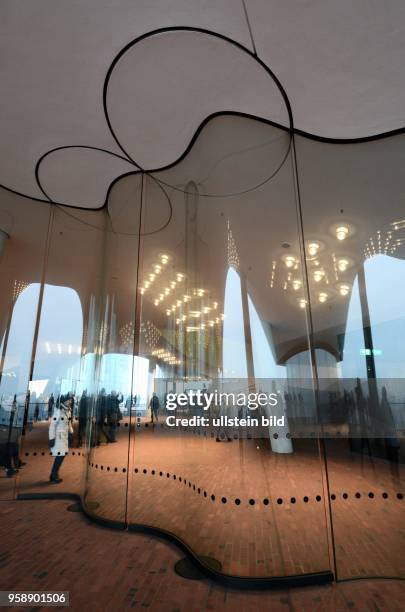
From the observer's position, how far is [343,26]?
2.97m

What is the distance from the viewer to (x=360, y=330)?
12.0ft

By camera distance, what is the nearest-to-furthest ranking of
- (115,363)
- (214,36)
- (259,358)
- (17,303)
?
(214,36) < (259,358) < (115,363) < (17,303)

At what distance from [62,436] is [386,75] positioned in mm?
6566

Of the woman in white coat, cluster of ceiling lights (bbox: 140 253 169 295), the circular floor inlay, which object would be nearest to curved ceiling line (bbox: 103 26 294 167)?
cluster of ceiling lights (bbox: 140 253 169 295)

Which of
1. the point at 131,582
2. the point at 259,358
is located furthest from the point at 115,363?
the point at 131,582

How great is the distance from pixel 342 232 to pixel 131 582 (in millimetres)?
3914

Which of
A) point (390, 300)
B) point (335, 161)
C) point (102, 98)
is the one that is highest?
point (102, 98)

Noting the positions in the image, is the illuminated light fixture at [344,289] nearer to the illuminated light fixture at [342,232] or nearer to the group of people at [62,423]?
the illuminated light fixture at [342,232]

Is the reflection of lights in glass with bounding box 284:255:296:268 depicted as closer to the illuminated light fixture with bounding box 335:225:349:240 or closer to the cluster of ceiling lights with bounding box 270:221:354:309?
the cluster of ceiling lights with bounding box 270:221:354:309

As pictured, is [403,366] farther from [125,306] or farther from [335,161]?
[125,306]

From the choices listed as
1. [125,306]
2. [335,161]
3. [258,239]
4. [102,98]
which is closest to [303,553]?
[258,239]

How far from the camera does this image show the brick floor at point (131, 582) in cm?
261

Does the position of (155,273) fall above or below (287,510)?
above

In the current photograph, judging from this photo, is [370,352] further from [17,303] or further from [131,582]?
[17,303]
